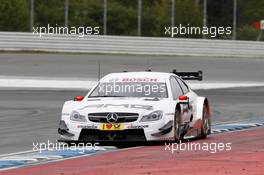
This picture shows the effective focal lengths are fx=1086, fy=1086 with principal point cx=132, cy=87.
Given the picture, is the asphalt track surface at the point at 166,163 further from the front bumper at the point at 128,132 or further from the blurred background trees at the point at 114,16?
the blurred background trees at the point at 114,16

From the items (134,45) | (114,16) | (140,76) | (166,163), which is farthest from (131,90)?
(114,16)

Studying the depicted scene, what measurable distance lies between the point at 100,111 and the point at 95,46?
1564 inches

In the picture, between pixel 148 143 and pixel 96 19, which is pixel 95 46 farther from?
pixel 148 143

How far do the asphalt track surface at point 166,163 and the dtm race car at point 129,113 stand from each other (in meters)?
0.42

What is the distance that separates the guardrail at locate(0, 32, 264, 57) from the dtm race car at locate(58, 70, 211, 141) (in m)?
37.5

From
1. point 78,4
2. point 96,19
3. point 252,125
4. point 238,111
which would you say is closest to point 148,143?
point 252,125

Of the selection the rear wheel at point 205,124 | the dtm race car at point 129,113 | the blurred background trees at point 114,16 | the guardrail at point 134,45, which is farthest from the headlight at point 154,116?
the blurred background trees at point 114,16

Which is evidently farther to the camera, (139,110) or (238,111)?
(238,111)

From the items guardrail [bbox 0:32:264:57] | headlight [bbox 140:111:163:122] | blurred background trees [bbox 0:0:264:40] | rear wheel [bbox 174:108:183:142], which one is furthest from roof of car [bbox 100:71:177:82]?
blurred background trees [bbox 0:0:264:40]

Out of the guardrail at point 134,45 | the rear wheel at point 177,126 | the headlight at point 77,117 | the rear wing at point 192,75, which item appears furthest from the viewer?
the guardrail at point 134,45

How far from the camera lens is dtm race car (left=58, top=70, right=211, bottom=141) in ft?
56.2

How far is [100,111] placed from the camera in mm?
17172

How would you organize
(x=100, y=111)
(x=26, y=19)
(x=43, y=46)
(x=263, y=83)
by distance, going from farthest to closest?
(x=26, y=19) < (x=43, y=46) < (x=263, y=83) < (x=100, y=111)

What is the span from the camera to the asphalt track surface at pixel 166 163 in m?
12.7
